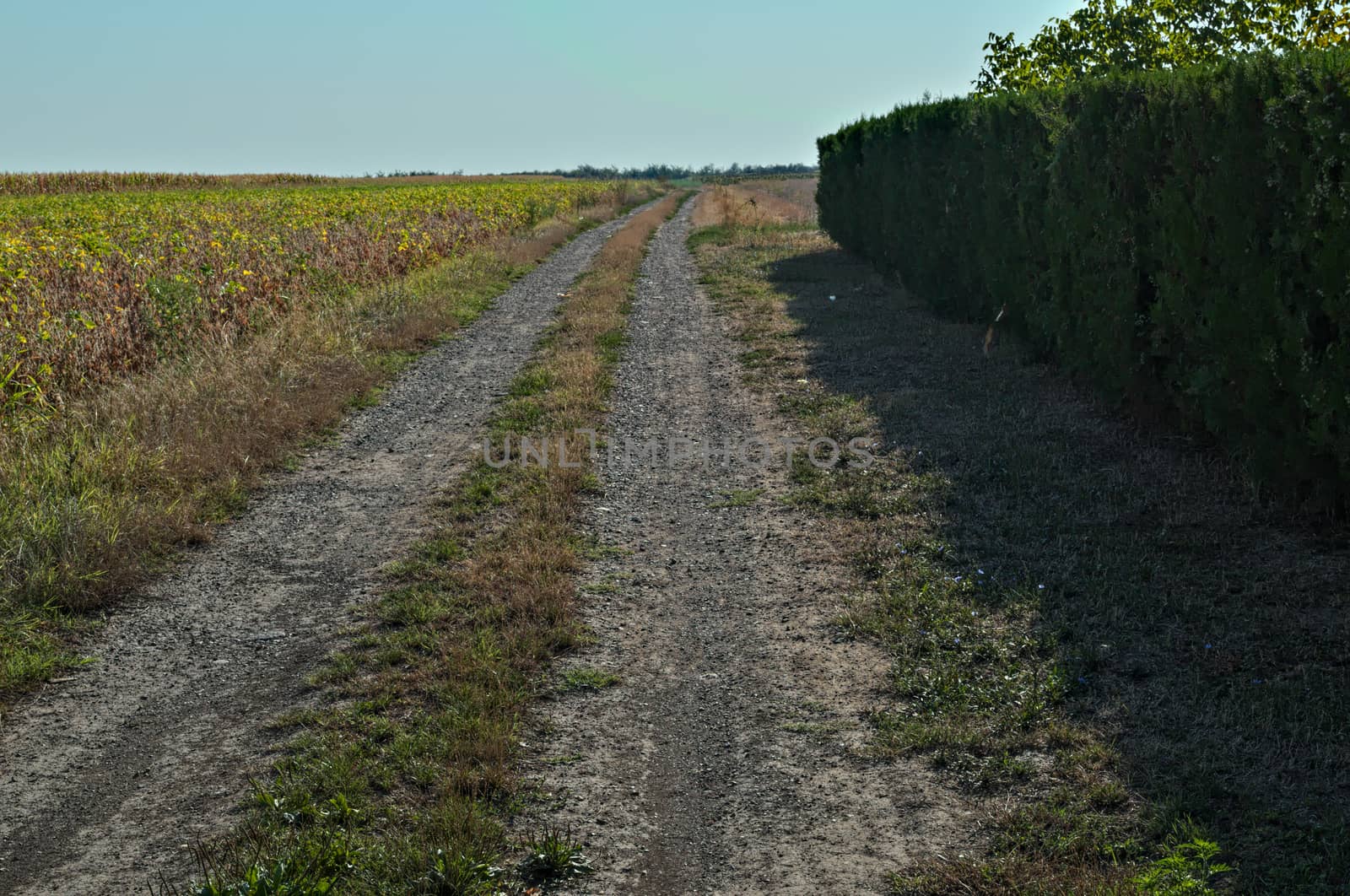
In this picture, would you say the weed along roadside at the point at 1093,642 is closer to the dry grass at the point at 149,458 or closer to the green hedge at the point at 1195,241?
the green hedge at the point at 1195,241

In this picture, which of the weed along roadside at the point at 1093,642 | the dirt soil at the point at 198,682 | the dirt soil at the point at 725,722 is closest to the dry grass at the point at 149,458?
the dirt soil at the point at 198,682

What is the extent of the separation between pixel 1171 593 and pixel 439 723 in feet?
12.4

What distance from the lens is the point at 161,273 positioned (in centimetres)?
1320

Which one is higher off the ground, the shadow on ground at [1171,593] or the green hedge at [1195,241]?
the green hedge at [1195,241]

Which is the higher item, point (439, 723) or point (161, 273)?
point (161, 273)

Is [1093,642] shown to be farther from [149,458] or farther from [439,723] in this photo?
[149,458]

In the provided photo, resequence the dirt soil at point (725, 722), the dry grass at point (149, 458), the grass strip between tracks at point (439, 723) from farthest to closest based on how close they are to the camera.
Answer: the dry grass at point (149, 458), the dirt soil at point (725, 722), the grass strip between tracks at point (439, 723)

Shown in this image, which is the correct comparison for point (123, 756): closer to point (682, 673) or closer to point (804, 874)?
point (682, 673)

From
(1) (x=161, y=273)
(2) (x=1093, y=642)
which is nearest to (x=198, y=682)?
(2) (x=1093, y=642)

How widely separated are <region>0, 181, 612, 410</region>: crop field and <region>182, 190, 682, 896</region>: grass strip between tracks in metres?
4.85

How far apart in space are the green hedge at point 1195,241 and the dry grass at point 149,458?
6724 millimetres

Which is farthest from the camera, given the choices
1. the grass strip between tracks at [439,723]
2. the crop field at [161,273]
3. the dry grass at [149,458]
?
the crop field at [161,273]

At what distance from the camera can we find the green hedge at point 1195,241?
243 inches

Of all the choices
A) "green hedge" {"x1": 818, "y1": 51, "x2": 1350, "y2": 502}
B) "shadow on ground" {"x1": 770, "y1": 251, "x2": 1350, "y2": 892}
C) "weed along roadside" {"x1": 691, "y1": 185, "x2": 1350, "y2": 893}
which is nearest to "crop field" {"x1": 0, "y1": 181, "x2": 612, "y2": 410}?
"weed along roadside" {"x1": 691, "y1": 185, "x2": 1350, "y2": 893}
